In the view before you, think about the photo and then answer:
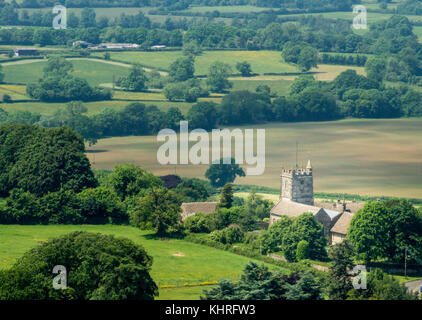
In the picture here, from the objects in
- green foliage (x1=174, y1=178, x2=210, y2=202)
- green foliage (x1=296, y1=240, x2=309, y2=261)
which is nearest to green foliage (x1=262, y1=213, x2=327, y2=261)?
green foliage (x1=296, y1=240, x2=309, y2=261)

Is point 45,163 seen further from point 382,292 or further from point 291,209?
point 382,292

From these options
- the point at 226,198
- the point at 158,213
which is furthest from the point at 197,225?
the point at 226,198

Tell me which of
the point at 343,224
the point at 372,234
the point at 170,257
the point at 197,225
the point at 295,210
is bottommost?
the point at 170,257

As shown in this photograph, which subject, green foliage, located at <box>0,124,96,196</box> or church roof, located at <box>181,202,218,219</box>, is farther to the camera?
church roof, located at <box>181,202,218,219</box>

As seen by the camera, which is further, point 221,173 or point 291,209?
point 221,173

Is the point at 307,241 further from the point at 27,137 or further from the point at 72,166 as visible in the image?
the point at 27,137

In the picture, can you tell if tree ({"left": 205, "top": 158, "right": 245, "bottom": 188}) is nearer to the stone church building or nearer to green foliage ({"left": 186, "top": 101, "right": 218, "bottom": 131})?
the stone church building

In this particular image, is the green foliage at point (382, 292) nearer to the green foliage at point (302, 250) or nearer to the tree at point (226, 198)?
the green foliage at point (302, 250)
